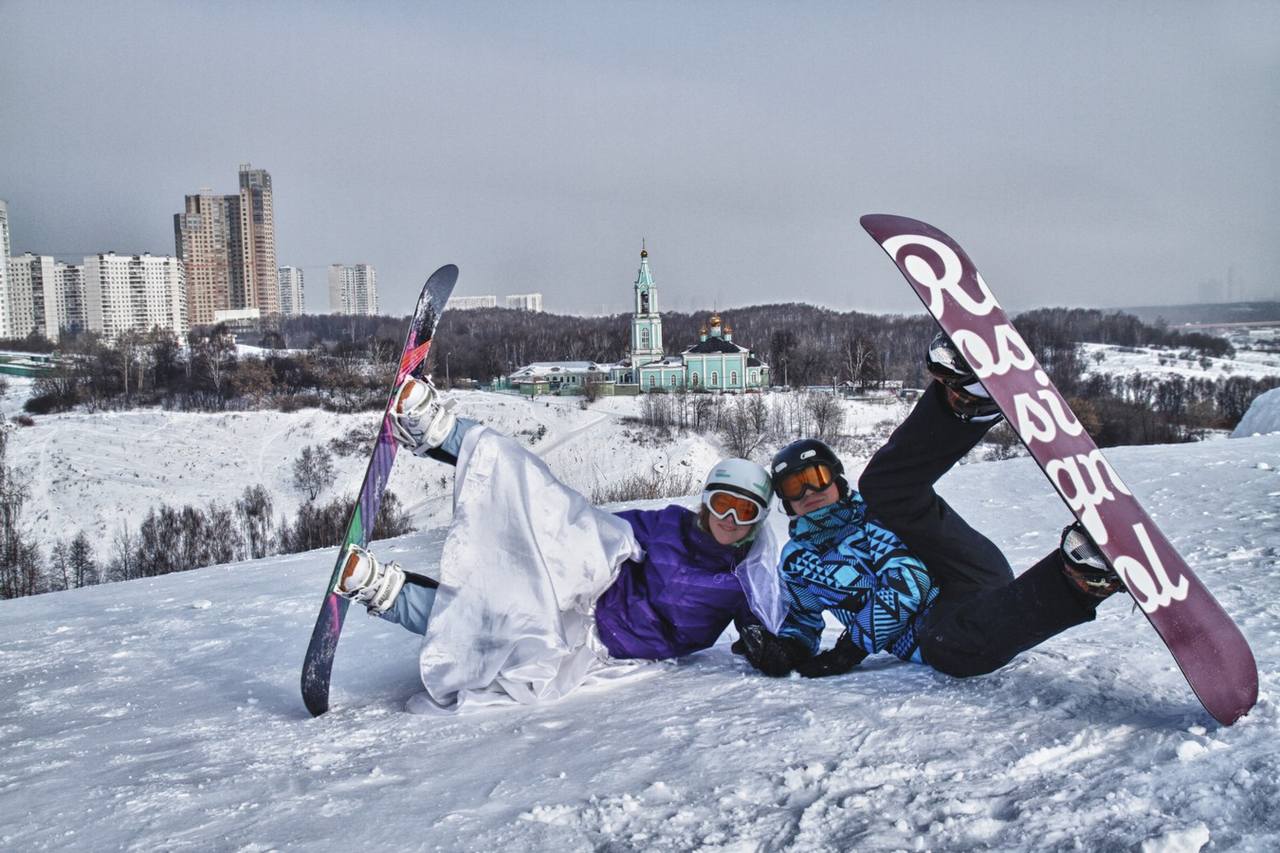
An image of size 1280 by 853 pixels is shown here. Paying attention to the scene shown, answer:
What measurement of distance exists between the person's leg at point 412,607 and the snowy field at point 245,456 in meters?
33.8

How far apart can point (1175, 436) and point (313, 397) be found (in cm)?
5049

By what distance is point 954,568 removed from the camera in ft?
8.92

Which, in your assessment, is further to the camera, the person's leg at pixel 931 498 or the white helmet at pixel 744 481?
the white helmet at pixel 744 481

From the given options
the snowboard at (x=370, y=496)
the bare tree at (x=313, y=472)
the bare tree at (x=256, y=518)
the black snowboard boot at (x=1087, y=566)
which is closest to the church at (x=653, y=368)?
the bare tree at (x=313, y=472)

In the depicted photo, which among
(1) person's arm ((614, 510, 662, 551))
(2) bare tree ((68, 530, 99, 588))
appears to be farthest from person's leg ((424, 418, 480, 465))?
(2) bare tree ((68, 530, 99, 588))

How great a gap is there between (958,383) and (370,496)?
6.95ft

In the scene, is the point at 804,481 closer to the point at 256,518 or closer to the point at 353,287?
the point at 256,518

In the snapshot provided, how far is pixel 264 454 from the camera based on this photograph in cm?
4841

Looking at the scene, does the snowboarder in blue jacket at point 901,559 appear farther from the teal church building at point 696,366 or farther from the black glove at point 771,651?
the teal church building at point 696,366

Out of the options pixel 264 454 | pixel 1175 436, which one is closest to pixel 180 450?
pixel 264 454

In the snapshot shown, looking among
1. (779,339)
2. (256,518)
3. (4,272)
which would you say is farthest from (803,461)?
(4,272)

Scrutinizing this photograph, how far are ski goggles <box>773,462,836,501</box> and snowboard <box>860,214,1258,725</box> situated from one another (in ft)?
2.11

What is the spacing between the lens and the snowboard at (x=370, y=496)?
288 cm

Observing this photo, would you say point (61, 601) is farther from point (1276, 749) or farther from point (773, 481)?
point (1276, 749)
